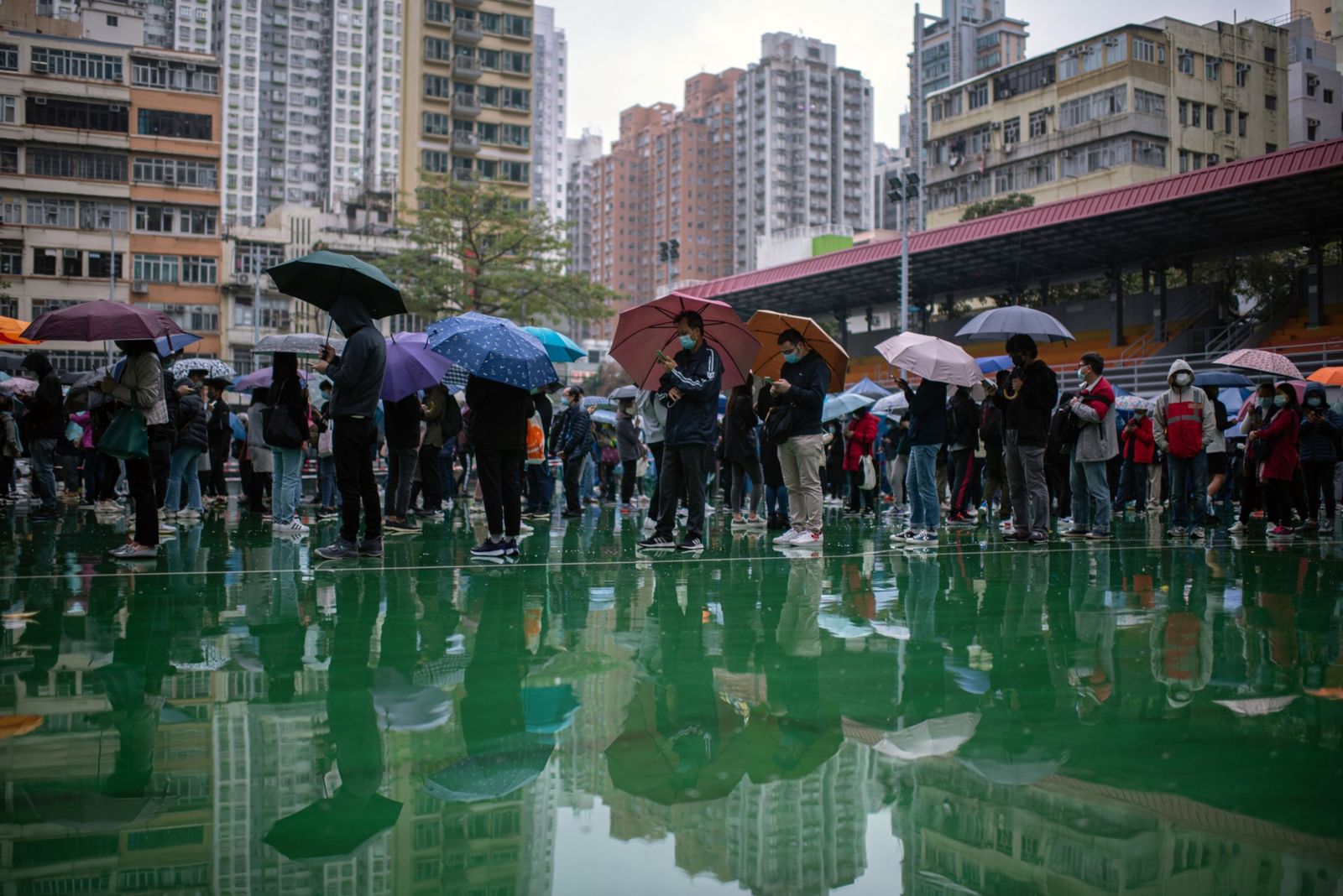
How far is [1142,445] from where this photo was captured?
16766 mm

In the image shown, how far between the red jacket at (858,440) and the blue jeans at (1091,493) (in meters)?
4.70

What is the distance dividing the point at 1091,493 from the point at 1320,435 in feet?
9.55

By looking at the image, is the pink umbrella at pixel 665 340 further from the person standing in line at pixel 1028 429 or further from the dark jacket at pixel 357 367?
the person standing in line at pixel 1028 429

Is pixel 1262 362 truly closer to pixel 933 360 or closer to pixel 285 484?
pixel 933 360

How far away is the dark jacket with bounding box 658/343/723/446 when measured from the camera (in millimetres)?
9297

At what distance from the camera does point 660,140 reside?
550 feet

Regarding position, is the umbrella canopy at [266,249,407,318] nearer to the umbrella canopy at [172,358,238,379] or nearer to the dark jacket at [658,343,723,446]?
the dark jacket at [658,343,723,446]

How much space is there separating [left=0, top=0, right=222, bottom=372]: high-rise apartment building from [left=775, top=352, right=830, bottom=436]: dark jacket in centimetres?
4904

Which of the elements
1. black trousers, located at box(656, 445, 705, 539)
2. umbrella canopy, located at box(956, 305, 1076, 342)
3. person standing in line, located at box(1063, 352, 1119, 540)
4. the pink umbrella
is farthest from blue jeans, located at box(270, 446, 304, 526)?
person standing in line, located at box(1063, 352, 1119, 540)

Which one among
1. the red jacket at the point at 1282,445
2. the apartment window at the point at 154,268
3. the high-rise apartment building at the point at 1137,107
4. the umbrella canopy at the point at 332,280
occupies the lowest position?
the red jacket at the point at 1282,445

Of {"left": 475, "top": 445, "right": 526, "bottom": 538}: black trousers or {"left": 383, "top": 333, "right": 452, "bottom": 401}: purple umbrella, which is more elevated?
{"left": 383, "top": 333, "right": 452, "bottom": 401}: purple umbrella

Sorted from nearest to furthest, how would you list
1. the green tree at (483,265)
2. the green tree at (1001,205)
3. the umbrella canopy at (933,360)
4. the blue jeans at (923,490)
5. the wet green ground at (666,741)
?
the wet green ground at (666,741), the umbrella canopy at (933,360), the blue jeans at (923,490), the green tree at (483,265), the green tree at (1001,205)

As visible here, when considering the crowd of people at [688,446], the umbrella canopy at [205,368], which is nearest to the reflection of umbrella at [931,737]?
the crowd of people at [688,446]

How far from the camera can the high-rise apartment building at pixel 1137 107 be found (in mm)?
64625
